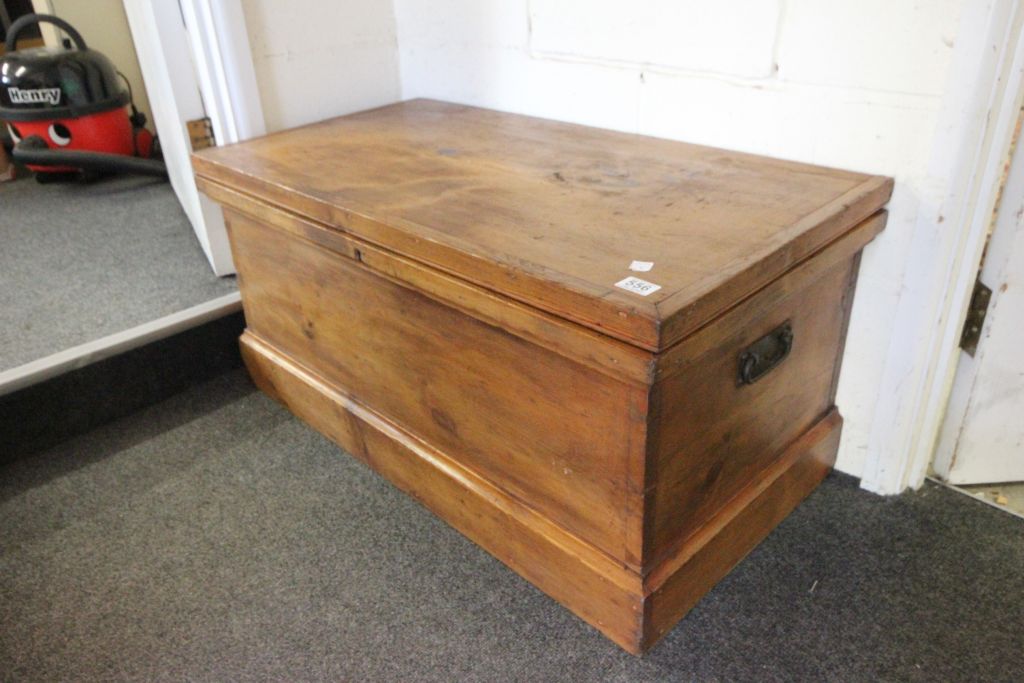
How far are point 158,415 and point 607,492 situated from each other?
1009 millimetres

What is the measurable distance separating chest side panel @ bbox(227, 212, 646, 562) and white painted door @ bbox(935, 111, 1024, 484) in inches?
25.5

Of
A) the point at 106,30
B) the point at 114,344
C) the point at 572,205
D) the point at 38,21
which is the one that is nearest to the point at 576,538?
the point at 572,205

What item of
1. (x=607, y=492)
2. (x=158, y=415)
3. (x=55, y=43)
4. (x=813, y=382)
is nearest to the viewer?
(x=607, y=492)

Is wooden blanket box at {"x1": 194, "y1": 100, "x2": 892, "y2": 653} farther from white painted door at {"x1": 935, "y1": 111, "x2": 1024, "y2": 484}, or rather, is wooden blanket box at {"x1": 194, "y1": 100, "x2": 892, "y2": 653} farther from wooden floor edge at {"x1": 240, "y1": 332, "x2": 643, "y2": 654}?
white painted door at {"x1": 935, "y1": 111, "x2": 1024, "y2": 484}

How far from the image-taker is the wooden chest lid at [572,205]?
816 millimetres

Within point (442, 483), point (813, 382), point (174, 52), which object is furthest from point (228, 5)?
point (813, 382)

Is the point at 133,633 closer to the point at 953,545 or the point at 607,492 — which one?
the point at 607,492

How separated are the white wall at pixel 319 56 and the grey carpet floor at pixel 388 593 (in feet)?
2.34

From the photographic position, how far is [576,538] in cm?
99

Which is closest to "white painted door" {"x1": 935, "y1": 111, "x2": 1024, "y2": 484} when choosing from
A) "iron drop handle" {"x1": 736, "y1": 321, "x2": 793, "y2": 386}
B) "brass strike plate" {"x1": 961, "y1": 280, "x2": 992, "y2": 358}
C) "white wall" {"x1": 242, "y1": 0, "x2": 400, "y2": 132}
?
"brass strike plate" {"x1": 961, "y1": 280, "x2": 992, "y2": 358}

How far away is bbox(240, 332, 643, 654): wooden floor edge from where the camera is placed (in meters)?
0.96

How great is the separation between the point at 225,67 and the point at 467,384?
824 mm

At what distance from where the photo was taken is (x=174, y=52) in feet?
5.06

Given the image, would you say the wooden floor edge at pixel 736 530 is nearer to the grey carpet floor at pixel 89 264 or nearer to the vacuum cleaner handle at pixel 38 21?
the grey carpet floor at pixel 89 264
